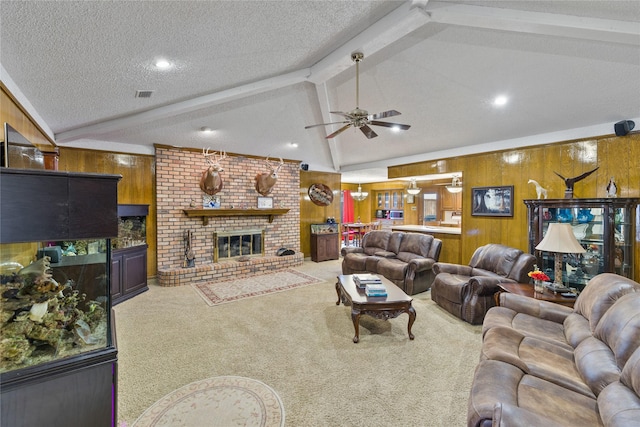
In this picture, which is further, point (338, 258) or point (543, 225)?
point (338, 258)

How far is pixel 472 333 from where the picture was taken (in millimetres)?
3297

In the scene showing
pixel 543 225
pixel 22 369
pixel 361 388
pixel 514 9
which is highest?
pixel 514 9

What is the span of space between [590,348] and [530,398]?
2.16 feet

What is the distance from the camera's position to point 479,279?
11.4ft

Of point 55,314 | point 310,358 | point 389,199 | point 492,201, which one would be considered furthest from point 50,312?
point 389,199

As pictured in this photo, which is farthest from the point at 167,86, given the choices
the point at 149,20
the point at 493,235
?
the point at 493,235

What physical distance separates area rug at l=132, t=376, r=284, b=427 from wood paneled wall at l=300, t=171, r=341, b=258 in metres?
5.36

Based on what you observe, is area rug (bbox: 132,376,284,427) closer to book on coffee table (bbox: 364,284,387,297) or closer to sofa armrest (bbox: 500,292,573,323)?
book on coffee table (bbox: 364,284,387,297)

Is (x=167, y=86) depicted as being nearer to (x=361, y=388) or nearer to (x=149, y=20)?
(x=149, y=20)

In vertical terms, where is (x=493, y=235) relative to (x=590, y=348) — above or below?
above

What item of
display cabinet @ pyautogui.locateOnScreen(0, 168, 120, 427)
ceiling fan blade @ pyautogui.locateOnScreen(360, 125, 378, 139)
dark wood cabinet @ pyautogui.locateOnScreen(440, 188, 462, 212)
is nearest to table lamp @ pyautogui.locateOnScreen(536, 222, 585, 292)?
ceiling fan blade @ pyautogui.locateOnScreen(360, 125, 378, 139)

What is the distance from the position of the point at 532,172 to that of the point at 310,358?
4.58 metres

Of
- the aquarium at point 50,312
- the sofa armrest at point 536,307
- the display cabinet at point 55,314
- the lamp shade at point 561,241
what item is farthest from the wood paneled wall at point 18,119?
the lamp shade at point 561,241

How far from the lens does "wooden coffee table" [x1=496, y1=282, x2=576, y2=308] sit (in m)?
2.86
